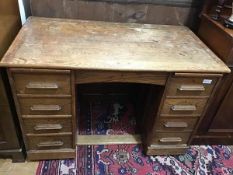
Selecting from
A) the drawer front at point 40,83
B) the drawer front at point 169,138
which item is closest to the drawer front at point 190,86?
the drawer front at point 169,138

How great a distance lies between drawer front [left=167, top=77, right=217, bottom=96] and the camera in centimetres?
117

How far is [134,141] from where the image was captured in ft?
5.43

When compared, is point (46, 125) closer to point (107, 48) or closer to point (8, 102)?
point (8, 102)

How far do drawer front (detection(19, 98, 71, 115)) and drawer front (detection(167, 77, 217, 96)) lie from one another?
576 millimetres

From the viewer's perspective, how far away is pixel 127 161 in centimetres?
151

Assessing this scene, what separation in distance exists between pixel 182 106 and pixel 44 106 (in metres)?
0.79

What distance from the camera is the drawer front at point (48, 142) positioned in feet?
4.34

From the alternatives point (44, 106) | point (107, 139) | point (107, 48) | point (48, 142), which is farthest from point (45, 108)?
point (107, 139)

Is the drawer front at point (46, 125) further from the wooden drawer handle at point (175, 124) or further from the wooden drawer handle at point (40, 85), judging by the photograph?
A: the wooden drawer handle at point (175, 124)

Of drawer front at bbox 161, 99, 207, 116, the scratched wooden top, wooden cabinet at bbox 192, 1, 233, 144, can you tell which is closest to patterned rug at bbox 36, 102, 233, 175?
wooden cabinet at bbox 192, 1, 233, 144

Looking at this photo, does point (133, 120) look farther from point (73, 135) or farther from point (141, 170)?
point (73, 135)

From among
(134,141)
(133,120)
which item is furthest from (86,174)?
(133,120)

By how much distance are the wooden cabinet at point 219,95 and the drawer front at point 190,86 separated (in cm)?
14

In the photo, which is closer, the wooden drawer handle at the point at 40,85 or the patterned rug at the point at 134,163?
the wooden drawer handle at the point at 40,85
